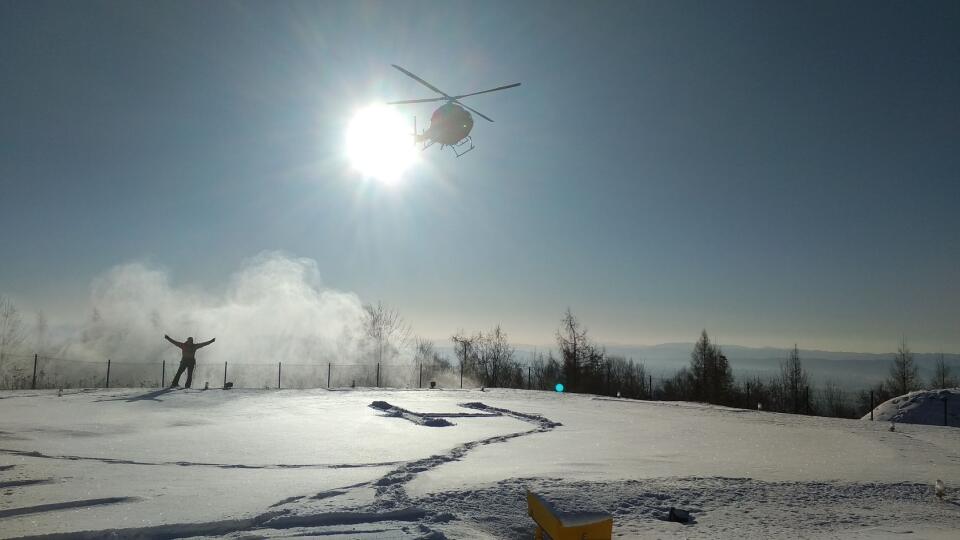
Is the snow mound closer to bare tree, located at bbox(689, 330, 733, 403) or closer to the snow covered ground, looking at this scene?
the snow covered ground

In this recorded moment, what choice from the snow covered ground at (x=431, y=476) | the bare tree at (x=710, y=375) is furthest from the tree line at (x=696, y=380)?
the snow covered ground at (x=431, y=476)

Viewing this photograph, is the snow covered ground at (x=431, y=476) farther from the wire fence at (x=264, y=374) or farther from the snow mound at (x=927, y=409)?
the wire fence at (x=264, y=374)

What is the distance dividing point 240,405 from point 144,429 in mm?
4964

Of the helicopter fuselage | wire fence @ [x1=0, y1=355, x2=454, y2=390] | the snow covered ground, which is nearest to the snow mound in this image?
the snow covered ground

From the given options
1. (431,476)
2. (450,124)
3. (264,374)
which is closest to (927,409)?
(450,124)

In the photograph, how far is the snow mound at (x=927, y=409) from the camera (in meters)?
21.4

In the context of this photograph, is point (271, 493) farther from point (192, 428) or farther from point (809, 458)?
point (809, 458)

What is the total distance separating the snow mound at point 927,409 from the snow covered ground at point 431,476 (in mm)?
9362

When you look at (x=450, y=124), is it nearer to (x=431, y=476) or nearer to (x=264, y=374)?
(x=431, y=476)

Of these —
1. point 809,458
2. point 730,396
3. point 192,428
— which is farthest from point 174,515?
point 730,396

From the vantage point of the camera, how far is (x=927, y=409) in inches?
875

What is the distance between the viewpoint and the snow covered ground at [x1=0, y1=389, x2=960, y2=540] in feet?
18.4

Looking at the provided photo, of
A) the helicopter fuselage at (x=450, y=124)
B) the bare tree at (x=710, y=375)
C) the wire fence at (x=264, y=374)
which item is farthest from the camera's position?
the bare tree at (x=710, y=375)

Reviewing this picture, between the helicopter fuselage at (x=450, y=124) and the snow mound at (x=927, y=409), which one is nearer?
the snow mound at (x=927, y=409)
